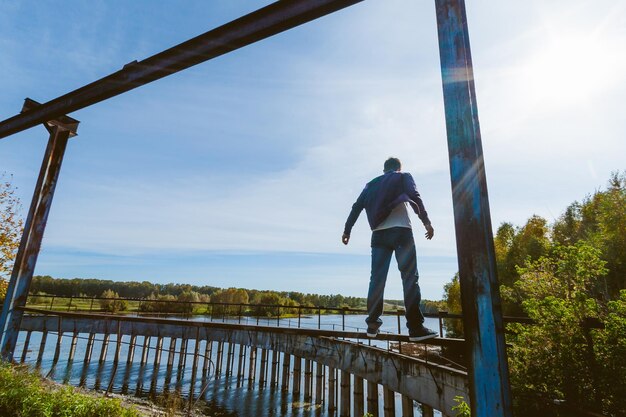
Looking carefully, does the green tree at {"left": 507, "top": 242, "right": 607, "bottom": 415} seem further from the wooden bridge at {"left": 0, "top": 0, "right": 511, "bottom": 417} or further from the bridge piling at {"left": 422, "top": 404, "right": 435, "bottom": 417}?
the bridge piling at {"left": 422, "top": 404, "right": 435, "bottom": 417}

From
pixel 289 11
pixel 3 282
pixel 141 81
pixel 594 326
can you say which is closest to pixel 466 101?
pixel 289 11

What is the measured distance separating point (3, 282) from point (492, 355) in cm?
3074

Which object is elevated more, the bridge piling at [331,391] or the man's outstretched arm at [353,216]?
the man's outstretched arm at [353,216]

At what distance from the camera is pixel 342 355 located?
53.7 feet

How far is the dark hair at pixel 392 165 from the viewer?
3.23m

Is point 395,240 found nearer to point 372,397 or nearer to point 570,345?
point 570,345

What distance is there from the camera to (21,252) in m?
5.17

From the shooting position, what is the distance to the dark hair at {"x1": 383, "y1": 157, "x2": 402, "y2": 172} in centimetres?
323

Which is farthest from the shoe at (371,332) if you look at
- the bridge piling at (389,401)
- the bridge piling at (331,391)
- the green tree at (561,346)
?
the bridge piling at (331,391)

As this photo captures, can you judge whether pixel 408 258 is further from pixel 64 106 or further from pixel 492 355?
pixel 64 106

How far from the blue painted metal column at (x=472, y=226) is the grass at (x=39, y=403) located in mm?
5789

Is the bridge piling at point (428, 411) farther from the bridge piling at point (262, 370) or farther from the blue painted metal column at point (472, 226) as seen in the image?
the bridge piling at point (262, 370)

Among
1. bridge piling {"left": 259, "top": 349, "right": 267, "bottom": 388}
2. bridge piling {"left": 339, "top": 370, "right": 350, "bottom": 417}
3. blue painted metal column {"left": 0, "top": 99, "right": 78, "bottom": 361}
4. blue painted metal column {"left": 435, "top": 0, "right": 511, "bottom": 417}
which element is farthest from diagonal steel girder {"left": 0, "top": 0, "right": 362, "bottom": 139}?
bridge piling {"left": 259, "top": 349, "right": 267, "bottom": 388}

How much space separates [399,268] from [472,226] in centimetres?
111
